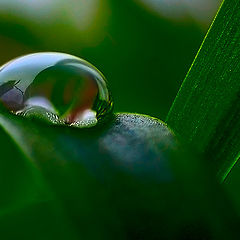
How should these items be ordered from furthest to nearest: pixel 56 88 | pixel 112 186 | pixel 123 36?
pixel 123 36 < pixel 56 88 < pixel 112 186

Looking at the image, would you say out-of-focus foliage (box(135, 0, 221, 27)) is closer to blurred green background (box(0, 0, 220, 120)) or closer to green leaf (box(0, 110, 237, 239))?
blurred green background (box(0, 0, 220, 120))

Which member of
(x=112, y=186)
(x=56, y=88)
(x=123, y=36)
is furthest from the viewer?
(x=123, y=36)

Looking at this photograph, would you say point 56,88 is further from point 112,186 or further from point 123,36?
point 123,36

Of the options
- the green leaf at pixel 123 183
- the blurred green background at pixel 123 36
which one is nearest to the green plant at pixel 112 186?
the green leaf at pixel 123 183

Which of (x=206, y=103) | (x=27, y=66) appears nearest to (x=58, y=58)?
(x=27, y=66)

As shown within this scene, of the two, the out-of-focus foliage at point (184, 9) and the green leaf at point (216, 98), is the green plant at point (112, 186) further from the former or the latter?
the out-of-focus foliage at point (184, 9)

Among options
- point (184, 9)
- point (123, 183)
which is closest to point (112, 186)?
point (123, 183)
